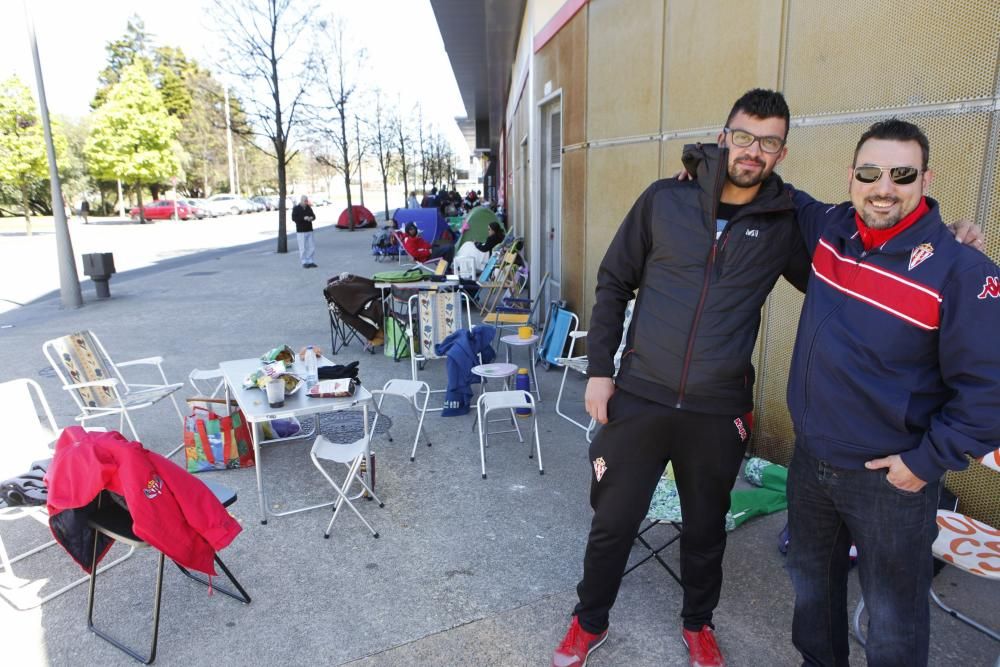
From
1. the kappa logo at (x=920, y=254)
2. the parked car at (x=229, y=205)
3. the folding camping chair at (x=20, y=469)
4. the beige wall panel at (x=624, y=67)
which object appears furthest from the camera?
the parked car at (x=229, y=205)

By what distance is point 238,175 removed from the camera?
60.3 m

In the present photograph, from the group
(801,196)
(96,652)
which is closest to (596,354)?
(801,196)

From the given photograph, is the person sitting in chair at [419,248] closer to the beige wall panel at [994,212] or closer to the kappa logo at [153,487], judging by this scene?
the kappa logo at [153,487]

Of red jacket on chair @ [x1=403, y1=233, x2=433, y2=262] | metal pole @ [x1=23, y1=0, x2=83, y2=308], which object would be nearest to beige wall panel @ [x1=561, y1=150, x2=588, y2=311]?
red jacket on chair @ [x1=403, y1=233, x2=433, y2=262]

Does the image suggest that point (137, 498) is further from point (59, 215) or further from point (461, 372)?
point (59, 215)

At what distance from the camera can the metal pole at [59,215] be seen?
1055 centimetres

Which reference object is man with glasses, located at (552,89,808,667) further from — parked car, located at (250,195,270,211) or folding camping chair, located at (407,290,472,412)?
parked car, located at (250,195,270,211)

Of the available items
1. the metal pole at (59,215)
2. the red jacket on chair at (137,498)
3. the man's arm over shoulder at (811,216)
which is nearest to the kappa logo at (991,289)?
the man's arm over shoulder at (811,216)

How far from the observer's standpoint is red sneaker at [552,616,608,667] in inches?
105

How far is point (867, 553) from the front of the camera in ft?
6.78

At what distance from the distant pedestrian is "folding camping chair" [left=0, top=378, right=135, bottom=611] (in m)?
11.9

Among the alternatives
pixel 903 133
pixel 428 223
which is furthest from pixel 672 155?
pixel 428 223

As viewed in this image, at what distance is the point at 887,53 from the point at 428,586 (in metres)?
3.71

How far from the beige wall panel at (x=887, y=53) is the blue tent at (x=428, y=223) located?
14.0m
